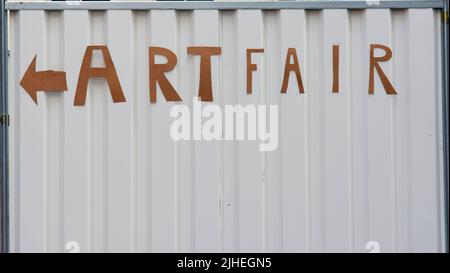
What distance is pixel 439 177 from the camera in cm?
301

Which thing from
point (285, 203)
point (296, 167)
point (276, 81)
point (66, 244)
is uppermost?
point (276, 81)

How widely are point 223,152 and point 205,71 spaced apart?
1.50ft

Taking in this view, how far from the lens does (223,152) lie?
2994 mm

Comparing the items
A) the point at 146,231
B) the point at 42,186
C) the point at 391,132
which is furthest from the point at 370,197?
the point at 42,186

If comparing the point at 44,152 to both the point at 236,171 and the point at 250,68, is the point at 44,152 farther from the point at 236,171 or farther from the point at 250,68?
the point at 250,68

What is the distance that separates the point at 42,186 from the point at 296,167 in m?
1.39

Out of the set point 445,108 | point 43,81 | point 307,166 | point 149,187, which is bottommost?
point 149,187

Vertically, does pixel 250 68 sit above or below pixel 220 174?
above

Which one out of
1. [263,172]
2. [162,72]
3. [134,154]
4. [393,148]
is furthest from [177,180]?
[393,148]

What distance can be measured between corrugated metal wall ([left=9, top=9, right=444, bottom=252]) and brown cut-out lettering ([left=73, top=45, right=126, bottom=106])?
0.11 feet

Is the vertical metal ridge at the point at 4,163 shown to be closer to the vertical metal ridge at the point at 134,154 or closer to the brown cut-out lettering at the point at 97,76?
the brown cut-out lettering at the point at 97,76

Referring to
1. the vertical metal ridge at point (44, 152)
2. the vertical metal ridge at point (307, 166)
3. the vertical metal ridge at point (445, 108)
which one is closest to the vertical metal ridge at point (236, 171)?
the vertical metal ridge at point (307, 166)

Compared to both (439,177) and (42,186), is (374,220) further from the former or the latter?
(42,186)

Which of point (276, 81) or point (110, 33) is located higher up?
point (110, 33)
